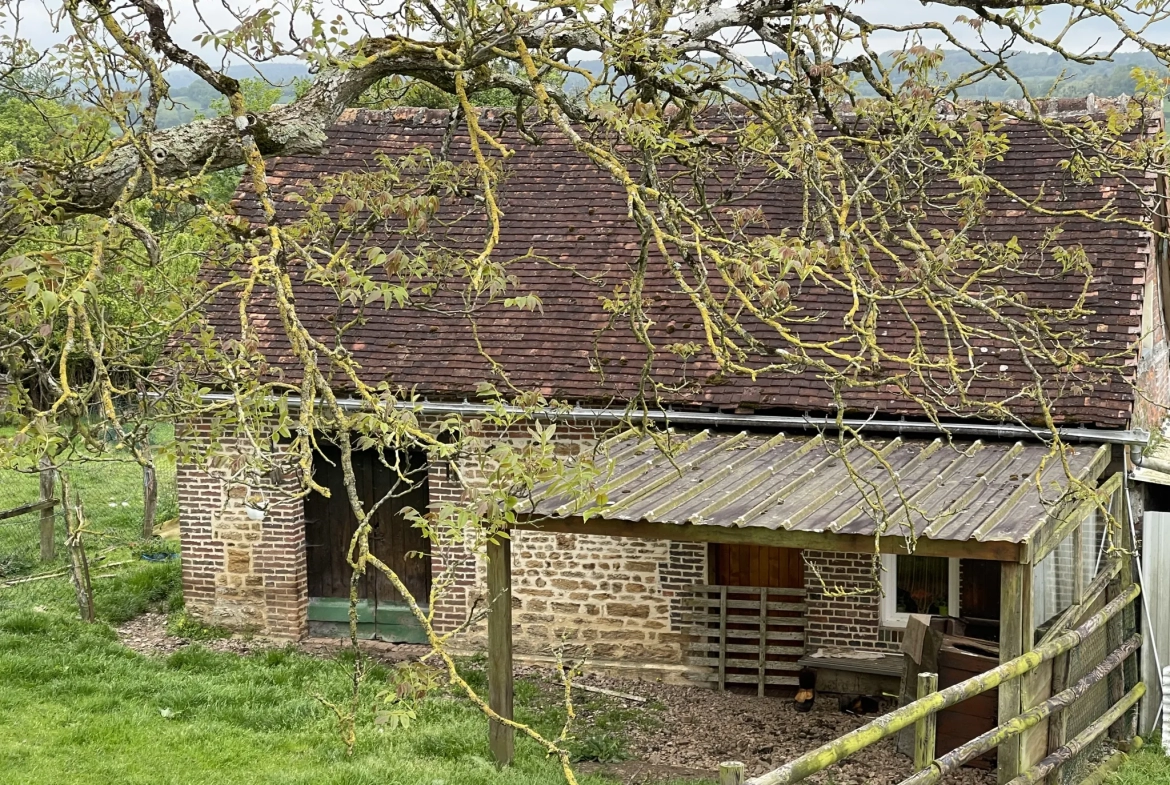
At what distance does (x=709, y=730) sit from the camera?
1052 centimetres

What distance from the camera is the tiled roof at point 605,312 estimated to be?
10961 millimetres

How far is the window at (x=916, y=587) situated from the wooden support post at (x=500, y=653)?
14.0 feet

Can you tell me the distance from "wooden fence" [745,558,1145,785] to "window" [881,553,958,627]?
1494mm

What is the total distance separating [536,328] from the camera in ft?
40.3

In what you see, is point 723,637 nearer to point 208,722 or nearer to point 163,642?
point 208,722

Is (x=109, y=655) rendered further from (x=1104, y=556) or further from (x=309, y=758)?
(x=1104, y=556)

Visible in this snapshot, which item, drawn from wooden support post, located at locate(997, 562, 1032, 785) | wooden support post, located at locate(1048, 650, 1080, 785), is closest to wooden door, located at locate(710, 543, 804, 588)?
wooden support post, located at locate(1048, 650, 1080, 785)

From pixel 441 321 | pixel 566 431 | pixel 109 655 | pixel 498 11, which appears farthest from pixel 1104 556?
pixel 109 655

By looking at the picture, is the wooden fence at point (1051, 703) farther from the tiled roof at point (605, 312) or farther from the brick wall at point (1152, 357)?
the tiled roof at point (605, 312)

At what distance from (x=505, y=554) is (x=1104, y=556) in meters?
5.44

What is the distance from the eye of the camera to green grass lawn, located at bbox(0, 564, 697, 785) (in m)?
8.21

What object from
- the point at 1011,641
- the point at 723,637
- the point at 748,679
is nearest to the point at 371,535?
the point at 723,637

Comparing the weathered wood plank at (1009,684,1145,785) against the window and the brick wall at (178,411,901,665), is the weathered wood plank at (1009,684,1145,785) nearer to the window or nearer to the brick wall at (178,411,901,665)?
the window

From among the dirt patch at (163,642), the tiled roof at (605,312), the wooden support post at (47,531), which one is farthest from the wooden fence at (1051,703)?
the wooden support post at (47,531)
